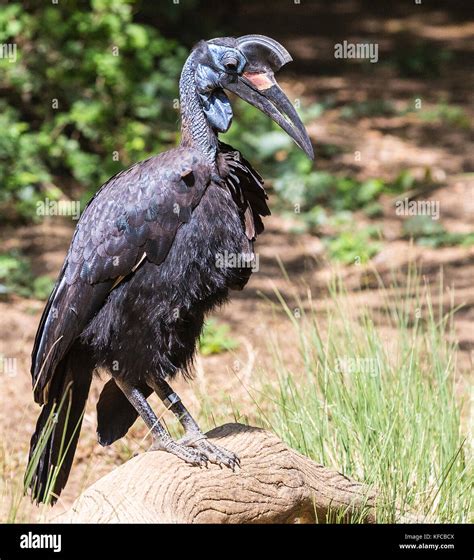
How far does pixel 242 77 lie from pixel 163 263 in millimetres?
772

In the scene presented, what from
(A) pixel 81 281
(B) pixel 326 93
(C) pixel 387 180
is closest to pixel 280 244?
(C) pixel 387 180

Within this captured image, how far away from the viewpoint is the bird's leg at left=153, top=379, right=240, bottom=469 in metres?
3.63

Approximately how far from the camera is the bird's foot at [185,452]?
364 cm

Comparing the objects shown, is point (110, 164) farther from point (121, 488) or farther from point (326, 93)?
point (121, 488)

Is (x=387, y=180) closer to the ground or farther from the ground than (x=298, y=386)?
farther from the ground

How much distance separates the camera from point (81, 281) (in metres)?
3.83

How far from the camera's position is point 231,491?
3562 mm

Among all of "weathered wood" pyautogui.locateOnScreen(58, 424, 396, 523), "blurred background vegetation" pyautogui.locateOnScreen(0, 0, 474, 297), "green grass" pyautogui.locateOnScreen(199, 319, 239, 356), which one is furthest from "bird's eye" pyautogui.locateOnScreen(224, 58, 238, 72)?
"blurred background vegetation" pyautogui.locateOnScreen(0, 0, 474, 297)

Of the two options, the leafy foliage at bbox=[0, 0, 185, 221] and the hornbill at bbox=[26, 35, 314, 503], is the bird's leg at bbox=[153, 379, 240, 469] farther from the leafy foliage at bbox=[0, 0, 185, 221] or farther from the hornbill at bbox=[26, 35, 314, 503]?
the leafy foliage at bbox=[0, 0, 185, 221]

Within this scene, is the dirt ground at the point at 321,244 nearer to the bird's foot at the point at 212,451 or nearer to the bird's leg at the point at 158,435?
the bird's leg at the point at 158,435

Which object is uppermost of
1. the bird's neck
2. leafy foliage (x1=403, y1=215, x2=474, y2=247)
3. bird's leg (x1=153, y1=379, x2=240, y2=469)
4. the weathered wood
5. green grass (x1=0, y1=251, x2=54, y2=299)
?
the bird's neck

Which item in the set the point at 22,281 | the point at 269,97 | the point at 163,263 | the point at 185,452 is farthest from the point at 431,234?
the point at 185,452

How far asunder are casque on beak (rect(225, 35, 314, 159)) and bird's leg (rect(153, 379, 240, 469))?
1.06 meters

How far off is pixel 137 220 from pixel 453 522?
5.38 ft
